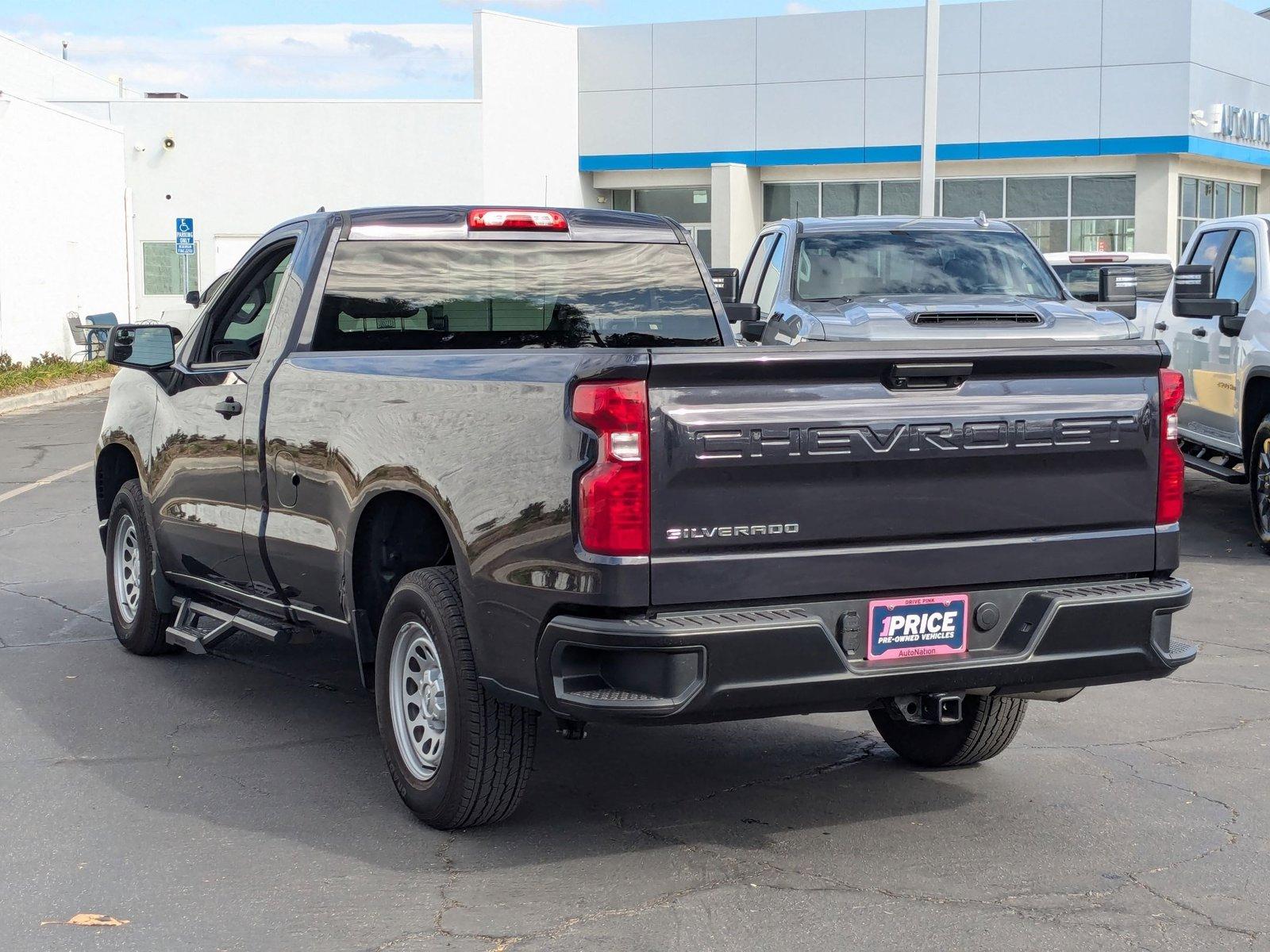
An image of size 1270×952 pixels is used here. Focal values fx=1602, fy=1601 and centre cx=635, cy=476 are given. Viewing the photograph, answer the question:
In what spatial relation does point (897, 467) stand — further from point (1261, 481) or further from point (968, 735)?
point (1261, 481)

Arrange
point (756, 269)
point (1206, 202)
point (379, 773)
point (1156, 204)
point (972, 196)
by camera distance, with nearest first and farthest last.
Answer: point (379, 773)
point (756, 269)
point (1156, 204)
point (972, 196)
point (1206, 202)

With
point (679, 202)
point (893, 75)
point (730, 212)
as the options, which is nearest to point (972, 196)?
point (893, 75)

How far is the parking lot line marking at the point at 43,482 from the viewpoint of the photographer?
13.7 metres

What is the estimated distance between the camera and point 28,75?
5359 cm

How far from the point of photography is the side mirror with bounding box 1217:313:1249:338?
36.2ft

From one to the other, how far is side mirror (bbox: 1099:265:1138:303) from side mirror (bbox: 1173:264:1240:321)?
854 millimetres

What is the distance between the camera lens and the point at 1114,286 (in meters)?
11.9

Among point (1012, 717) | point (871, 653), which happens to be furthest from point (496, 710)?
point (1012, 717)

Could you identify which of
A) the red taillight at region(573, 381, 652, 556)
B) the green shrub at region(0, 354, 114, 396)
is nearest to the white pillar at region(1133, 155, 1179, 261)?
the green shrub at region(0, 354, 114, 396)

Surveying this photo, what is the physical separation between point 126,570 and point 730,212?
3545 cm

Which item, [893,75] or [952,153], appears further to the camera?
[893,75]

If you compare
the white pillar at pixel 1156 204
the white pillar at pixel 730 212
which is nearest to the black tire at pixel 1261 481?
the white pillar at pixel 1156 204

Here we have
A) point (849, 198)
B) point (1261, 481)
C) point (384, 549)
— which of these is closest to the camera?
point (384, 549)

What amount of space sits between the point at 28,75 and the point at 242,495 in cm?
5248
